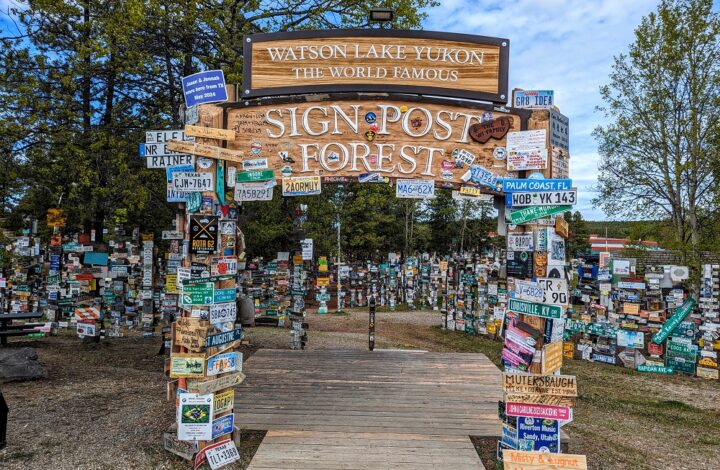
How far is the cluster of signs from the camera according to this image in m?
10.3

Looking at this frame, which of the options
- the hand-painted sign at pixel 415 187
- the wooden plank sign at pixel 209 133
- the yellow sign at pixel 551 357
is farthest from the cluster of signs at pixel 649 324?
the wooden plank sign at pixel 209 133

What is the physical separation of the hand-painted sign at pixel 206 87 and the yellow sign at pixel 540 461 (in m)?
4.52

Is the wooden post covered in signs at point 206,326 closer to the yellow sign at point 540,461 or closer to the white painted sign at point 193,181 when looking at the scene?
the white painted sign at point 193,181

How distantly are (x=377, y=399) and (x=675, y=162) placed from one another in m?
19.0

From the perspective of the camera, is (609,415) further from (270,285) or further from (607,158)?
(607,158)

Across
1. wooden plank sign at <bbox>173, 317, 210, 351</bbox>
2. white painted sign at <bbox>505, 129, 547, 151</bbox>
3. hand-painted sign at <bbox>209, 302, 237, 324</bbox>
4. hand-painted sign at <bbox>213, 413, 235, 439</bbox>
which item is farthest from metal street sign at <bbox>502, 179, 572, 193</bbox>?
hand-painted sign at <bbox>213, 413, 235, 439</bbox>

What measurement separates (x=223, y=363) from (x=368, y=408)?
90.0 inches

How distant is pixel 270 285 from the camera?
19797 mm

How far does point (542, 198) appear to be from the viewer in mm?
4629

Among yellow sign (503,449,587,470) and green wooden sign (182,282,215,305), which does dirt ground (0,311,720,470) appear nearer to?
yellow sign (503,449,587,470)

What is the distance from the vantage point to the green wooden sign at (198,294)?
4.68 m

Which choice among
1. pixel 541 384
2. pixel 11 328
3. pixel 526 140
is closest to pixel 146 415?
pixel 541 384

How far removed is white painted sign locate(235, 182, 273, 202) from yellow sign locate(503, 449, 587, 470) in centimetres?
351

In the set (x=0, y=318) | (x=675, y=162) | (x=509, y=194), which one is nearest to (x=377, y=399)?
(x=509, y=194)
